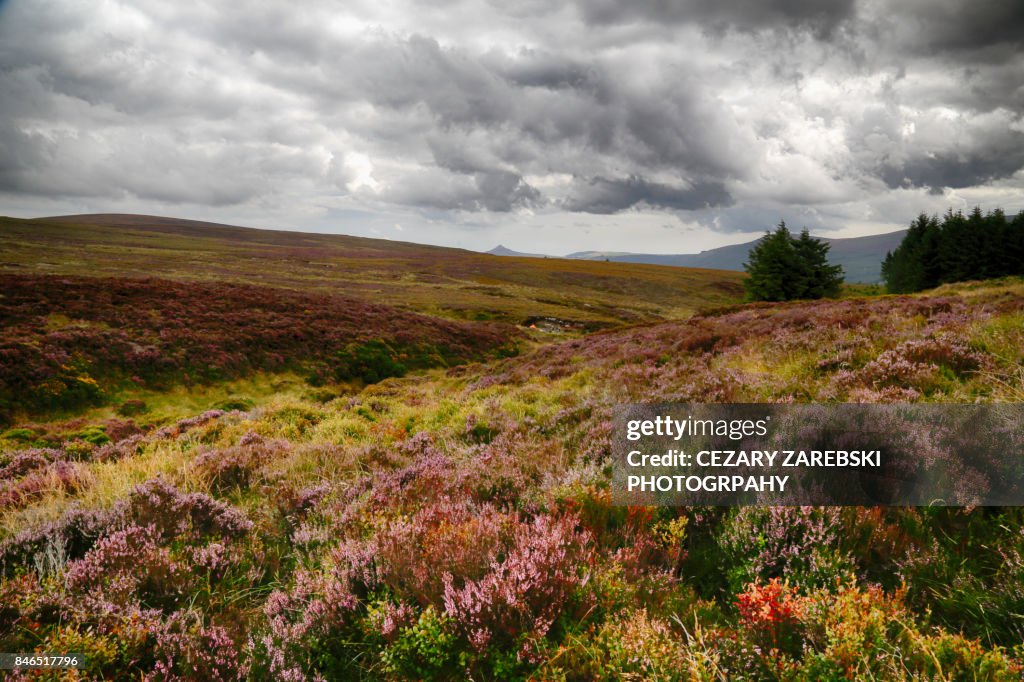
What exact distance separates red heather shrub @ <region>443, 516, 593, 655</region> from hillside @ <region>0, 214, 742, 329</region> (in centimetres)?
4643

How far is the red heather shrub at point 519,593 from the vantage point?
258 centimetres

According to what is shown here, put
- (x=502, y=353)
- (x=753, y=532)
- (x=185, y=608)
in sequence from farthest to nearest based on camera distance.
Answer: (x=502, y=353) < (x=753, y=532) < (x=185, y=608)

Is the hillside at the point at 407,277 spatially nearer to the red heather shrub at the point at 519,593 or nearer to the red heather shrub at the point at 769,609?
the red heather shrub at the point at 519,593

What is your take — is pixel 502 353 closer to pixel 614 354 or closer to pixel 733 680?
pixel 614 354

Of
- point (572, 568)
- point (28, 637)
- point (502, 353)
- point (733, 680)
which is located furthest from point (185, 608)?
point (502, 353)

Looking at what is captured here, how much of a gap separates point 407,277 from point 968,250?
282 feet

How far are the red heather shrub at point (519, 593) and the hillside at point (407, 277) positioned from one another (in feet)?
152

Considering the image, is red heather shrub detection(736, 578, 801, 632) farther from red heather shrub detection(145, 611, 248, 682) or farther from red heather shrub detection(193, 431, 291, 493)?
red heather shrub detection(193, 431, 291, 493)

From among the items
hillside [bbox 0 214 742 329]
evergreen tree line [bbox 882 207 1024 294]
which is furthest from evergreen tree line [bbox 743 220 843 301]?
evergreen tree line [bbox 882 207 1024 294]

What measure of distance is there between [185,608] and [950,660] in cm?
439

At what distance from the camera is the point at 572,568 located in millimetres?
2910

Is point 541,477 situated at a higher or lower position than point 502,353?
higher

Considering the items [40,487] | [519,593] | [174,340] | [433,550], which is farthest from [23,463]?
[174,340]

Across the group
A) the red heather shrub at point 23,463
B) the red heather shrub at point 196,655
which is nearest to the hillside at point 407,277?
the red heather shrub at point 23,463
